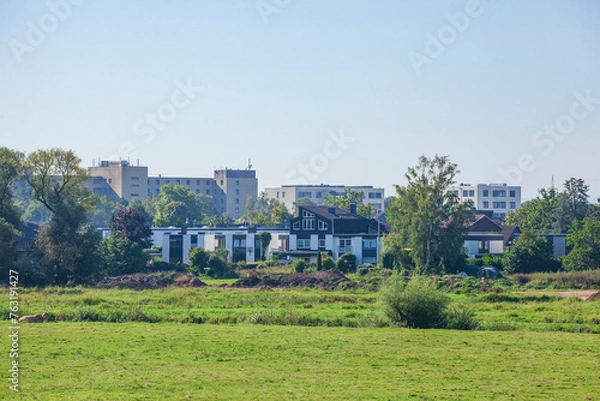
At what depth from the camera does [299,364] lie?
25.3 metres

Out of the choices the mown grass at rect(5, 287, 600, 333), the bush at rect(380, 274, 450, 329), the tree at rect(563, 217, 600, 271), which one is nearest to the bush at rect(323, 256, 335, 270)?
the mown grass at rect(5, 287, 600, 333)

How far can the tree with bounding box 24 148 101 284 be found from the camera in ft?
211

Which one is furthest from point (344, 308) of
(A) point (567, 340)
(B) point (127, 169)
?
(B) point (127, 169)

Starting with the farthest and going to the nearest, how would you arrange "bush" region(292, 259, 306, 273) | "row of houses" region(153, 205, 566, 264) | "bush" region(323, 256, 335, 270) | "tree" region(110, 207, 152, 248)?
"tree" region(110, 207, 152, 248), "row of houses" region(153, 205, 566, 264), "bush" region(323, 256, 335, 270), "bush" region(292, 259, 306, 273)

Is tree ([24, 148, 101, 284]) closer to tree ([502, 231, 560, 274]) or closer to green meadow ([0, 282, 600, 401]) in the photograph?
green meadow ([0, 282, 600, 401])

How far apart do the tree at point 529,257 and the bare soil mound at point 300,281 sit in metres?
14.6

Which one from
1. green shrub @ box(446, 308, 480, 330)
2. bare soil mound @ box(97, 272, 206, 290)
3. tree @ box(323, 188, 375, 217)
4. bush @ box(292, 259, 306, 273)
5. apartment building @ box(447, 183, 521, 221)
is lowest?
green shrub @ box(446, 308, 480, 330)

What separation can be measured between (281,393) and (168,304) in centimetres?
2505

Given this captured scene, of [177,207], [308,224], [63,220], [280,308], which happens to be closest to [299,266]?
[308,224]

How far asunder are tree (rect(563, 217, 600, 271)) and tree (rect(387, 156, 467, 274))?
28.8 ft

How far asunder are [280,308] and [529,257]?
3432cm

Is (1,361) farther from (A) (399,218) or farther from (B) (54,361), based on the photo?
(A) (399,218)

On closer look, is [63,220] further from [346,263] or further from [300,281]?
[346,263]

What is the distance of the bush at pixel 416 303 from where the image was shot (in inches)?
1320
